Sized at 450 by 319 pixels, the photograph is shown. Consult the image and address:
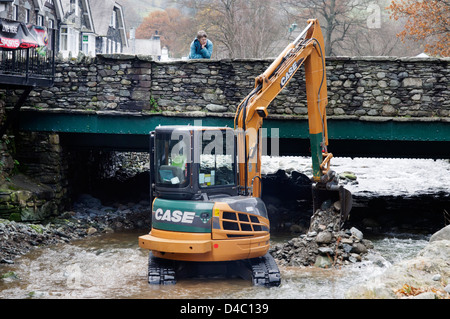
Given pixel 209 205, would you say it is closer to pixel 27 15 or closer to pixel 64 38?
pixel 27 15

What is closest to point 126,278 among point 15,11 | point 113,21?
point 15,11

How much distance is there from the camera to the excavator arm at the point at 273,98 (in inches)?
401

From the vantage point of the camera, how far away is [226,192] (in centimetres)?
977

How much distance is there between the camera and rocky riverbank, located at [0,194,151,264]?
12.8 m

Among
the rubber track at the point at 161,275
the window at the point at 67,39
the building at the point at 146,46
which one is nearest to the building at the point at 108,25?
the window at the point at 67,39

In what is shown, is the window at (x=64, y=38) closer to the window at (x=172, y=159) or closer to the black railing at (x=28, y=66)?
the black railing at (x=28, y=66)

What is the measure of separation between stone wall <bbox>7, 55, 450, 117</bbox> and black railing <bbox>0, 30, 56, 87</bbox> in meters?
0.51

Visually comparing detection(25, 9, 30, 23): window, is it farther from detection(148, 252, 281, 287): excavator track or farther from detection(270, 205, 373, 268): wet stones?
detection(148, 252, 281, 287): excavator track

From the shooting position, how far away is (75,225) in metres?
15.7

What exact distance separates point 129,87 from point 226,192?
6.72 meters

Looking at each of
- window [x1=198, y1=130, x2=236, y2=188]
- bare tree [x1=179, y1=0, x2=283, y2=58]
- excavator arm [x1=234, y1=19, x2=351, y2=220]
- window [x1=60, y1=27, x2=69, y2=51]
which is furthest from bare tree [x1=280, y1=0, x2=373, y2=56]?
window [x1=198, y1=130, x2=236, y2=188]

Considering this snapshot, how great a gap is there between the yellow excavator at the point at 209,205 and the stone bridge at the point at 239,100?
450cm

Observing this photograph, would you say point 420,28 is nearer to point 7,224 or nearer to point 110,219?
point 110,219

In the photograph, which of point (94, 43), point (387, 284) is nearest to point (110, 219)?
point (387, 284)
